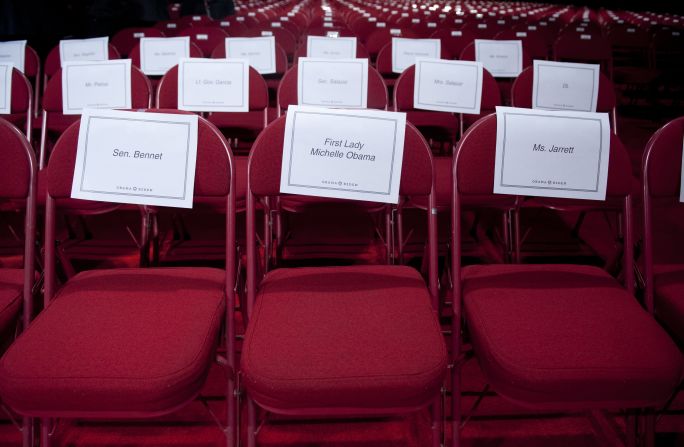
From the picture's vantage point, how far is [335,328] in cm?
151

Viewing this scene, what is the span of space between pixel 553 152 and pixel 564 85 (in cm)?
139

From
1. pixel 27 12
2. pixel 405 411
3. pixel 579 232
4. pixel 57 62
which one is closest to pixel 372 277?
pixel 405 411

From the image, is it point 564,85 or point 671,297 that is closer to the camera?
point 671,297

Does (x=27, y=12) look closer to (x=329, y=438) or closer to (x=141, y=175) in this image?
(x=141, y=175)

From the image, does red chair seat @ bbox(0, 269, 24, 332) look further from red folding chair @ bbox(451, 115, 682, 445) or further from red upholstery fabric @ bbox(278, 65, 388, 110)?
red upholstery fabric @ bbox(278, 65, 388, 110)

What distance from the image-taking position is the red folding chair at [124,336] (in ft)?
4.25

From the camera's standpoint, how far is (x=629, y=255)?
179 centimetres

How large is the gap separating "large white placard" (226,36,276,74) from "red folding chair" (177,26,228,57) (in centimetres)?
148

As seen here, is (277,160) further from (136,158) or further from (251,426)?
(251,426)

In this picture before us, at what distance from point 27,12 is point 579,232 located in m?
6.51

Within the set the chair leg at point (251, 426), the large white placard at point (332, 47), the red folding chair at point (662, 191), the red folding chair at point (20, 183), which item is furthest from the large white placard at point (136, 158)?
the large white placard at point (332, 47)

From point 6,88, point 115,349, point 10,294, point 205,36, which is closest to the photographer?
point 115,349

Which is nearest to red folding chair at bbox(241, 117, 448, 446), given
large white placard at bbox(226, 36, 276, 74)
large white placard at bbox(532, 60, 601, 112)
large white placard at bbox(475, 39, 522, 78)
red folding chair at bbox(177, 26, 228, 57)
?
large white placard at bbox(532, 60, 601, 112)

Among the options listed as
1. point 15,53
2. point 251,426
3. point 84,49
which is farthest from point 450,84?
point 15,53
